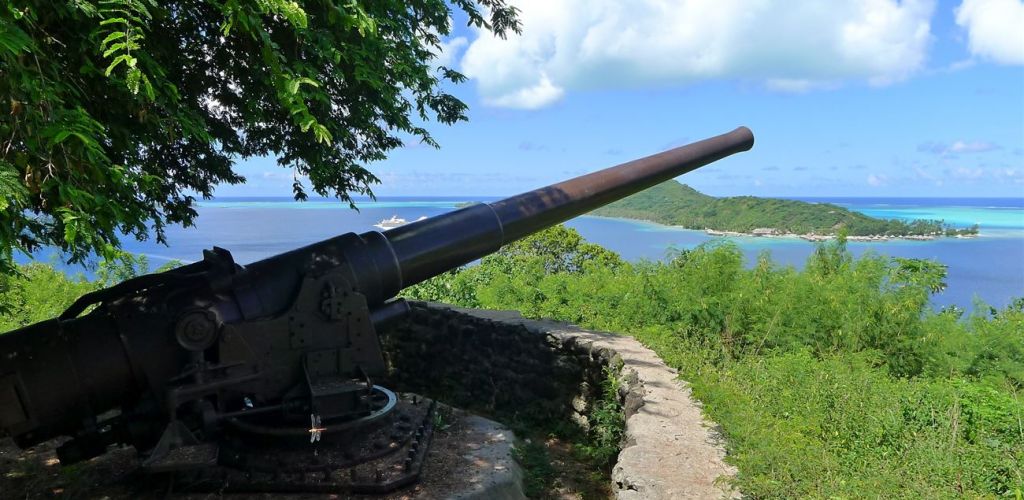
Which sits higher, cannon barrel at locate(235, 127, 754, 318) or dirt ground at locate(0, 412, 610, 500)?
cannon barrel at locate(235, 127, 754, 318)

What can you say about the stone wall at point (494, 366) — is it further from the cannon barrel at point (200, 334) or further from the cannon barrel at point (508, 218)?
the cannon barrel at point (200, 334)

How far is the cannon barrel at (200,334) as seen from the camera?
3.41 m

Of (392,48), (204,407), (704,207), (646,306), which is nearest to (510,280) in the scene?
(646,306)

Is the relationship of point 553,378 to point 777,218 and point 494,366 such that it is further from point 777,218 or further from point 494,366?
point 777,218

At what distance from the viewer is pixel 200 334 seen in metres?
3.57

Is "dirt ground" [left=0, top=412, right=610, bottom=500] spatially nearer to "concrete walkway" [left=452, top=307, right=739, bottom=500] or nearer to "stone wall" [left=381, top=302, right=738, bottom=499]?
"stone wall" [left=381, top=302, right=738, bottom=499]

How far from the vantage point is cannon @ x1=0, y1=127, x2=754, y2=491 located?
344cm

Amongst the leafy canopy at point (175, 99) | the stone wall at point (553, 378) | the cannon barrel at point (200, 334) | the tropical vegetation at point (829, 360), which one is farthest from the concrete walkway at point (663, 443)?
the leafy canopy at point (175, 99)

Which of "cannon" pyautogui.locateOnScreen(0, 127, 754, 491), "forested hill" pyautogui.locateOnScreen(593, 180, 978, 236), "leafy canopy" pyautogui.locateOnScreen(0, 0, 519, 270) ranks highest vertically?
"leafy canopy" pyautogui.locateOnScreen(0, 0, 519, 270)

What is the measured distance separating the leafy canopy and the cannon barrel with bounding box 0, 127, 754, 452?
18.0 inches

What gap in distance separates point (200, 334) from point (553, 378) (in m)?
3.36

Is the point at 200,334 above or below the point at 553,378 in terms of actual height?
above

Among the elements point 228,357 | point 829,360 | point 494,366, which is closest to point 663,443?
point 829,360

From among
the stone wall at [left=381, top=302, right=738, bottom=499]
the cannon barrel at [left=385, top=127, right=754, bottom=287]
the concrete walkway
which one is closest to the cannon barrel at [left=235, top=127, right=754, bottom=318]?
the cannon barrel at [left=385, top=127, right=754, bottom=287]
